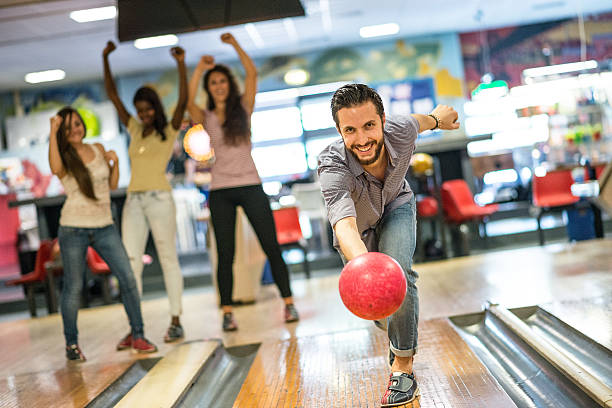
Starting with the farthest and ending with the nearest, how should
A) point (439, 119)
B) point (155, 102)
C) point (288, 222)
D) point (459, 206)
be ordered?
point (288, 222)
point (459, 206)
point (155, 102)
point (439, 119)

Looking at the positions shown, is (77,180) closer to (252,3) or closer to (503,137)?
(252,3)

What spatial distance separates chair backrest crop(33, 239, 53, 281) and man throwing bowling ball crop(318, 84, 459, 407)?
5146 mm

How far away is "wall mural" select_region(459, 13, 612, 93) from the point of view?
42.7 feet

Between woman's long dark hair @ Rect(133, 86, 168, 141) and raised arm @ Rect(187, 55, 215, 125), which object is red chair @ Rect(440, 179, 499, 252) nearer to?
raised arm @ Rect(187, 55, 215, 125)

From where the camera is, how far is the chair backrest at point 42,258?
A: 668cm

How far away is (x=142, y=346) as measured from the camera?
150 inches

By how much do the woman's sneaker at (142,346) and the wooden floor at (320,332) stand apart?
2.2 inches

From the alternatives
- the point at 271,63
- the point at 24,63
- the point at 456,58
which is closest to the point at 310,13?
the point at 271,63

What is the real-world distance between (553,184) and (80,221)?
526cm

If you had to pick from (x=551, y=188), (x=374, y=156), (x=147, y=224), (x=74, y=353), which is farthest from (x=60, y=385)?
(x=551, y=188)

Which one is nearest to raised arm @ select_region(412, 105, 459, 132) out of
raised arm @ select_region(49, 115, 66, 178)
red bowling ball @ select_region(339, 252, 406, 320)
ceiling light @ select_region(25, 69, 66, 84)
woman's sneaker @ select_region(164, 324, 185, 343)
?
red bowling ball @ select_region(339, 252, 406, 320)

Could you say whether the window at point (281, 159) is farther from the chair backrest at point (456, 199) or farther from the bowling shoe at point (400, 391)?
the bowling shoe at point (400, 391)

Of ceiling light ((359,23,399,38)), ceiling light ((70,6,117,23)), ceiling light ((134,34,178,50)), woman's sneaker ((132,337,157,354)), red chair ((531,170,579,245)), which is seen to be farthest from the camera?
ceiling light ((359,23,399,38))

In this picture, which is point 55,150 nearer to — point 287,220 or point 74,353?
point 74,353
